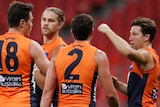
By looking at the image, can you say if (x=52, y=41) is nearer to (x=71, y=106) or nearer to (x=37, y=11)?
(x=71, y=106)

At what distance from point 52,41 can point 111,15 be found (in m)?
7.18

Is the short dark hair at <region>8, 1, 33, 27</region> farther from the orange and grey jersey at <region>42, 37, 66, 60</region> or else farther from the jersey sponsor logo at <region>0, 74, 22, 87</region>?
the orange and grey jersey at <region>42, 37, 66, 60</region>

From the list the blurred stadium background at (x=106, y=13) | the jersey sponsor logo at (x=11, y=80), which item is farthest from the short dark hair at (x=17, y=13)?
the blurred stadium background at (x=106, y=13)

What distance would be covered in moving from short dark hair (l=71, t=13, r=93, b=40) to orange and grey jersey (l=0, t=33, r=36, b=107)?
0.50 m

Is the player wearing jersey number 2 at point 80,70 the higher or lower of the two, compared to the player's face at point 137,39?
lower

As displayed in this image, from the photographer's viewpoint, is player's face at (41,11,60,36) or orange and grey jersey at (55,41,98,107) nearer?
orange and grey jersey at (55,41,98,107)

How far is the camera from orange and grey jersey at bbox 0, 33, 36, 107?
278 inches

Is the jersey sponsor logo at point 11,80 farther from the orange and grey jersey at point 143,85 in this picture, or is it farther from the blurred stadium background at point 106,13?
the blurred stadium background at point 106,13

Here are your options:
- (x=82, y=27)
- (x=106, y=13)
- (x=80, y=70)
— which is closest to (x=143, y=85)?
(x=80, y=70)

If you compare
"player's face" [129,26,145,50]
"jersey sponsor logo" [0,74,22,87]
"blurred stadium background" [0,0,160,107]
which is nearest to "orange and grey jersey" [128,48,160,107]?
"player's face" [129,26,145,50]

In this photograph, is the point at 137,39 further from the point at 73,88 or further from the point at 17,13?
the point at 17,13

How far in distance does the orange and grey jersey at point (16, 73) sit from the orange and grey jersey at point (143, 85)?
1.04 meters

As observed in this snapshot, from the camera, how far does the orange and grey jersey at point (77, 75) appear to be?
6.94 meters

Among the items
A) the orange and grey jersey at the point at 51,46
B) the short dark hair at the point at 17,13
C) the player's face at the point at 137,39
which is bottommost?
the orange and grey jersey at the point at 51,46
